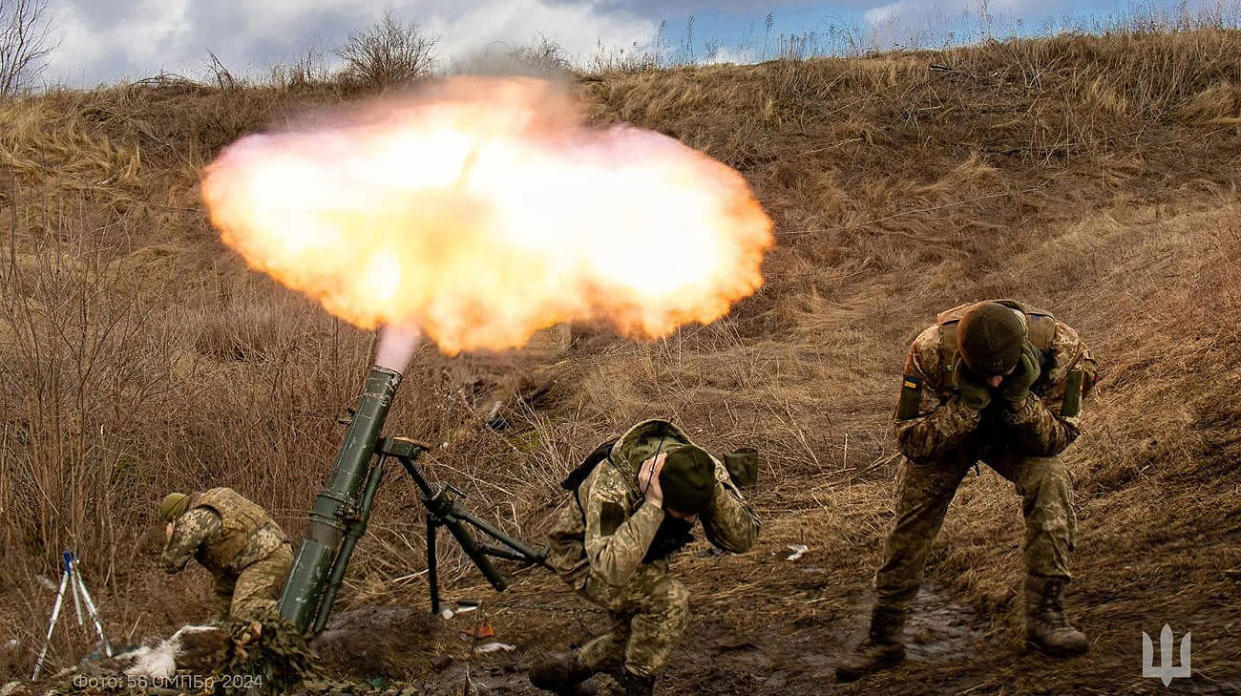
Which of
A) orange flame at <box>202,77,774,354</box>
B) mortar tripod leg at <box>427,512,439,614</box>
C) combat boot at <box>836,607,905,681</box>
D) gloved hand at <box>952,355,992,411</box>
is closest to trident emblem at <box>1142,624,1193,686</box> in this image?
combat boot at <box>836,607,905,681</box>

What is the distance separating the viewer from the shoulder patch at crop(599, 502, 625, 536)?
457cm

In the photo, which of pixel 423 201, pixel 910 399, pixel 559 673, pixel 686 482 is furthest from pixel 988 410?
pixel 423 201

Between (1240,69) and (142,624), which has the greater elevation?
(1240,69)

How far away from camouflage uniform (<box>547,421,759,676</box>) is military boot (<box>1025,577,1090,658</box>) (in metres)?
1.18

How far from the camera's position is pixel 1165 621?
4.81m

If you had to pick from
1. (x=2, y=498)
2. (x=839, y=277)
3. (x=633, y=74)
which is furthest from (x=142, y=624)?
(x=633, y=74)

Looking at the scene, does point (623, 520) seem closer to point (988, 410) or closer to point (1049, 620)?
point (988, 410)

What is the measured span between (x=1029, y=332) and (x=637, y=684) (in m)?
2.19

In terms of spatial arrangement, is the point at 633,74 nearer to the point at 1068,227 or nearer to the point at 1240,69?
the point at 1068,227

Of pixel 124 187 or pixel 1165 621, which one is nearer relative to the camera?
pixel 1165 621

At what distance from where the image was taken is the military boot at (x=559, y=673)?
491 centimetres

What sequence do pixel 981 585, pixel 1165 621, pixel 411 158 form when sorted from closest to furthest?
pixel 1165 621 < pixel 981 585 < pixel 411 158

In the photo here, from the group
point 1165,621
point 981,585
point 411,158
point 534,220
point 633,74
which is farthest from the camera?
point 633,74

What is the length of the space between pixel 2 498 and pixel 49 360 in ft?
3.13
